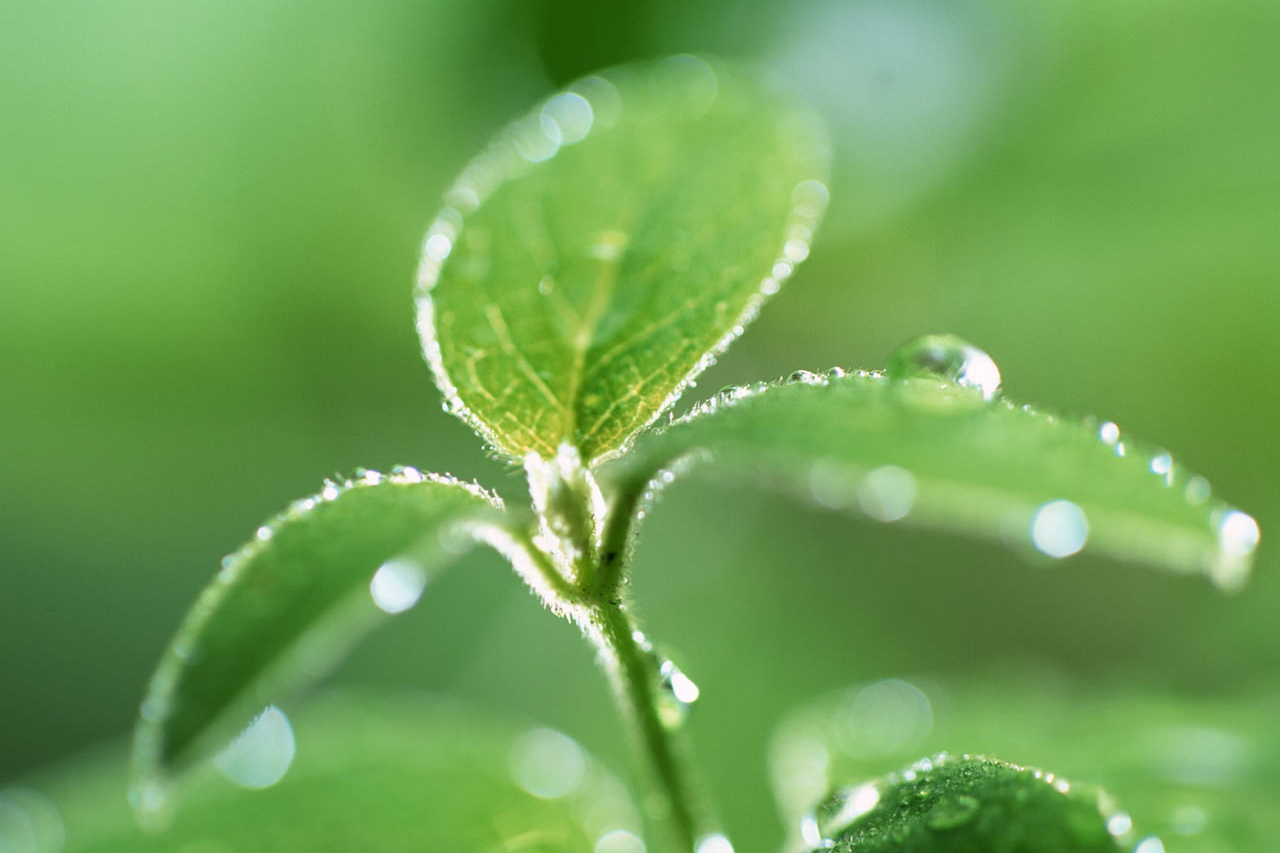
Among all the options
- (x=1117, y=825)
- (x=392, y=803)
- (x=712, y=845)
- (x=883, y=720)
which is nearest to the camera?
(x=1117, y=825)

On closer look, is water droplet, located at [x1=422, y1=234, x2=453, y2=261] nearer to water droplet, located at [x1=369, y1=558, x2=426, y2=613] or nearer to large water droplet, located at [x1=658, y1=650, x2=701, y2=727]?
water droplet, located at [x1=369, y1=558, x2=426, y2=613]

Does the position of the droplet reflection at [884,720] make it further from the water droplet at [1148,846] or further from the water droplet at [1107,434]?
the water droplet at [1107,434]

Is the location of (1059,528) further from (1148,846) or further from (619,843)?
(619,843)

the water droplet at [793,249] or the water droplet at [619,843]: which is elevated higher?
the water droplet at [793,249]

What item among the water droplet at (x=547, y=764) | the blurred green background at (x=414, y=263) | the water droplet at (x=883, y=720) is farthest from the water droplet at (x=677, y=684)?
the blurred green background at (x=414, y=263)

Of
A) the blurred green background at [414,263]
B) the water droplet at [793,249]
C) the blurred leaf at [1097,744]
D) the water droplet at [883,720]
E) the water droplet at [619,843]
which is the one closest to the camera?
the water droplet at [793,249]

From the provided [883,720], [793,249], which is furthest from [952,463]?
[883,720]
